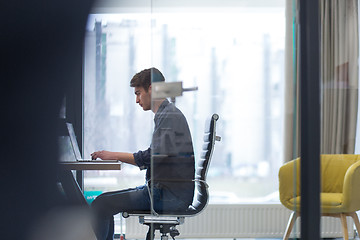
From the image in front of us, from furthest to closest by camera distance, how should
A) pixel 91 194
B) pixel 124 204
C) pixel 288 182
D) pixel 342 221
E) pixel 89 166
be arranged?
1. pixel 91 194
2. pixel 89 166
3. pixel 124 204
4. pixel 288 182
5. pixel 342 221

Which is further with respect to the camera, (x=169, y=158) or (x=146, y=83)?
(x=146, y=83)

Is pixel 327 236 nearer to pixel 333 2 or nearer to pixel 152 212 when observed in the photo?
pixel 152 212

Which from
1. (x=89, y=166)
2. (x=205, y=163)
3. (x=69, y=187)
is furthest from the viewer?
(x=69, y=187)

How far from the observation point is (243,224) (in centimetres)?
163

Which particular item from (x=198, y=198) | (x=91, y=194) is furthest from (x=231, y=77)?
(x=91, y=194)

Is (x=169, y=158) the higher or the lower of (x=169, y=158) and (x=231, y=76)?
the lower

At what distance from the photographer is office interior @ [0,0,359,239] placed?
153 centimetres

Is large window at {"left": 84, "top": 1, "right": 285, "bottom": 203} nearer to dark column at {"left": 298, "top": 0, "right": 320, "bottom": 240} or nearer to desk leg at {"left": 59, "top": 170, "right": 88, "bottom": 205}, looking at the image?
dark column at {"left": 298, "top": 0, "right": 320, "bottom": 240}

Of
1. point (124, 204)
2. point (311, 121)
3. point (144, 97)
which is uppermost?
point (144, 97)

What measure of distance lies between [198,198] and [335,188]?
496 mm

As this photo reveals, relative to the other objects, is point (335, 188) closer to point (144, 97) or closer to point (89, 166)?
point (144, 97)

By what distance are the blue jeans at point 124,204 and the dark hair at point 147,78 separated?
1.27 feet

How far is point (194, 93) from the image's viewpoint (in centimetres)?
160

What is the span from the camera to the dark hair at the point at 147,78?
63.1 inches
